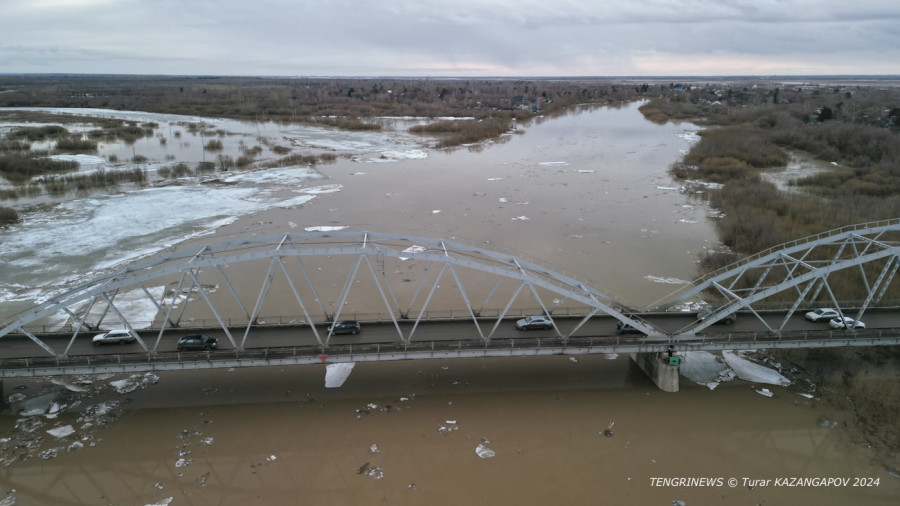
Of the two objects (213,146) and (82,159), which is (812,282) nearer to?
(213,146)

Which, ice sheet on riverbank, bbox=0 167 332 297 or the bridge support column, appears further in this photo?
ice sheet on riverbank, bbox=0 167 332 297

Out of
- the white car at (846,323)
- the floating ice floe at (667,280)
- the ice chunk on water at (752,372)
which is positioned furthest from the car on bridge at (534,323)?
the floating ice floe at (667,280)

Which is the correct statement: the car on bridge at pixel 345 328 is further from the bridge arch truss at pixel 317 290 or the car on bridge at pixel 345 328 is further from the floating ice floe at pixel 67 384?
the floating ice floe at pixel 67 384

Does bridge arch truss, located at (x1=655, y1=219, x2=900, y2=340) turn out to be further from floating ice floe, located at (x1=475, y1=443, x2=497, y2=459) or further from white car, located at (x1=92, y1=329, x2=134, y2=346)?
white car, located at (x1=92, y1=329, x2=134, y2=346)

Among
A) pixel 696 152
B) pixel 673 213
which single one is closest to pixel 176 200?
pixel 673 213

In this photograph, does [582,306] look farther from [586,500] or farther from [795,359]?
[586,500]

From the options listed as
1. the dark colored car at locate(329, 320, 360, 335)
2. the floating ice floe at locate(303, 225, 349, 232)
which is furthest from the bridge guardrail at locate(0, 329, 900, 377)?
the floating ice floe at locate(303, 225, 349, 232)

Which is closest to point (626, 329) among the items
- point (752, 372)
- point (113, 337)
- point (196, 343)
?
point (752, 372)

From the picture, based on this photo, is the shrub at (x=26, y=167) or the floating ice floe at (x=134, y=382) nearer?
the floating ice floe at (x=134, y=382)
